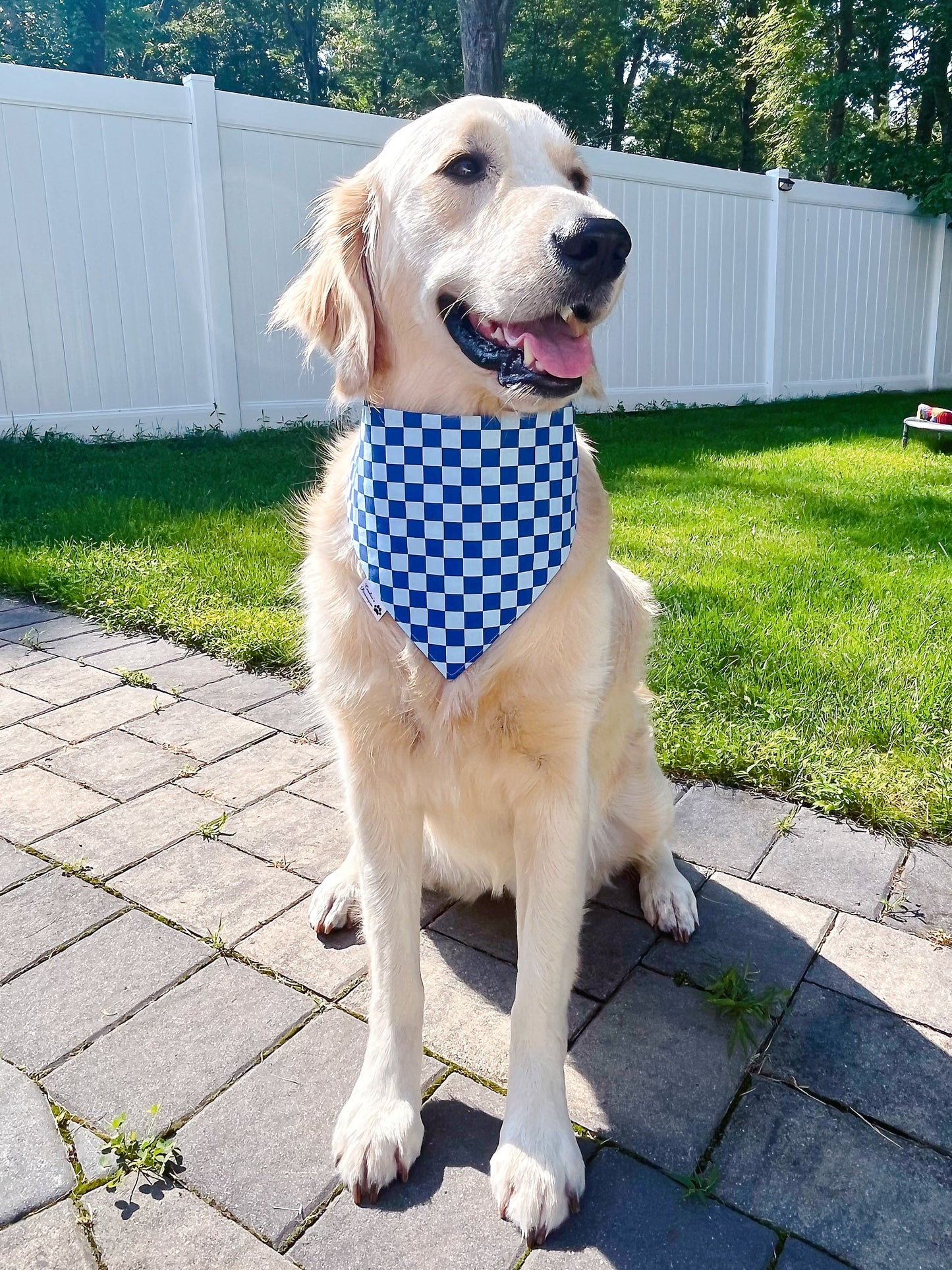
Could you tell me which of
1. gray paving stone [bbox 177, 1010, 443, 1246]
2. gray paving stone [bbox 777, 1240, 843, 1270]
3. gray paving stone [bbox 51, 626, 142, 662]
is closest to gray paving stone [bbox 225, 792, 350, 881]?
gray paving stone [bbox 177, 1010, 443, 1246]

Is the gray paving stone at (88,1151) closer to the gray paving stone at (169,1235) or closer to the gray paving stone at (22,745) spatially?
the gray paving stone at (169,1235)

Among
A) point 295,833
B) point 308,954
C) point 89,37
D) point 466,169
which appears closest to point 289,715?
point 295,833

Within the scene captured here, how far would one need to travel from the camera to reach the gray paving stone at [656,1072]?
1.60 metres

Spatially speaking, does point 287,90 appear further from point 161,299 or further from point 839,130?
point 161,299

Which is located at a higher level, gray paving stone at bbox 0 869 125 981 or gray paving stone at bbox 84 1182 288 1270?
gray paving stone at bbox 0 869 125 981

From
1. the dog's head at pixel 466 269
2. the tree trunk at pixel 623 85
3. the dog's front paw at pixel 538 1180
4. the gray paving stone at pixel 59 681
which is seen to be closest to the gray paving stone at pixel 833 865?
the dog's front paw at pixel 538 1180

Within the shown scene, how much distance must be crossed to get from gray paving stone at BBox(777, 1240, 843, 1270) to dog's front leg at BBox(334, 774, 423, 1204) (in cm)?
59

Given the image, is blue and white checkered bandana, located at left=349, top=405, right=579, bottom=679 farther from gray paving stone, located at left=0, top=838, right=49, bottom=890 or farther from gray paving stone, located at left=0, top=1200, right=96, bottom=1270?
gray paving stone, located at left=0, top=838, right=49, bottom=890

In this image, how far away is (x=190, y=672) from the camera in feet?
11.6

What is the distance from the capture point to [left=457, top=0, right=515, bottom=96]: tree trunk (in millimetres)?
9789

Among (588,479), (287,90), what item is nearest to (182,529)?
(588,479)

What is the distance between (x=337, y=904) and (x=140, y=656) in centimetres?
194

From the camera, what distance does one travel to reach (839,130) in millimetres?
18266

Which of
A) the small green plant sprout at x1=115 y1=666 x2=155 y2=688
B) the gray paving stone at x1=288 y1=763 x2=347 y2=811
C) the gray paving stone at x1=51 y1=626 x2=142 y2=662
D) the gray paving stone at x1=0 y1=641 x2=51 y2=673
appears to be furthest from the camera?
the gray paving stone at x1=51 y1=626 x2=142 y2=662
